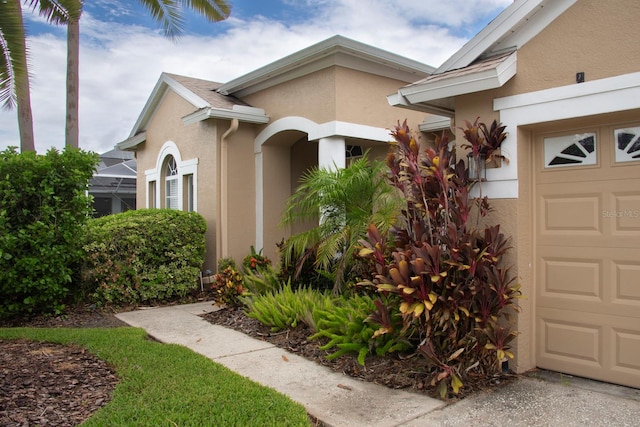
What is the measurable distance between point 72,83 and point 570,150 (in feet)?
Result: 36.9

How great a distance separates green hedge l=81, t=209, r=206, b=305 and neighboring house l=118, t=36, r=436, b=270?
0.87 meters

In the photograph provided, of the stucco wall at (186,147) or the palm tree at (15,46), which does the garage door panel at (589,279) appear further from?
the palm tree at (15,46)

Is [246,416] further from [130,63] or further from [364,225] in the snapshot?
[130,63]

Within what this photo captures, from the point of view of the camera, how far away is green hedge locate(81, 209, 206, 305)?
27.7 feet

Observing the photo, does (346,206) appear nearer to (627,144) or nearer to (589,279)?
(589,279)

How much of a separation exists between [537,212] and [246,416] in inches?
137

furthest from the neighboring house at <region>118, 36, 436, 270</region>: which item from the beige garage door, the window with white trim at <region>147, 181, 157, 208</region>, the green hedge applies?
the beige garage door

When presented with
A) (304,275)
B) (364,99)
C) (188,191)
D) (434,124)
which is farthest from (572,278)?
(188,191)

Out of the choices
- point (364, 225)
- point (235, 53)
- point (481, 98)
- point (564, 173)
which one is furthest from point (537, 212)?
point (235, 53)

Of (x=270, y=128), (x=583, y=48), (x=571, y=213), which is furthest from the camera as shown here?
(x=270, y=128)

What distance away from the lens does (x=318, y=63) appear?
9023 millimetres

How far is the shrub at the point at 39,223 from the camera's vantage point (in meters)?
7.32

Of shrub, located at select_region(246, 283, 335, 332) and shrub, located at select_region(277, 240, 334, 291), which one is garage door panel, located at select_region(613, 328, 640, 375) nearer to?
shrub, located at select_region(246, 283, 335, 332)

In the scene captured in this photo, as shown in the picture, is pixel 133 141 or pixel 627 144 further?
pixel 133 141
